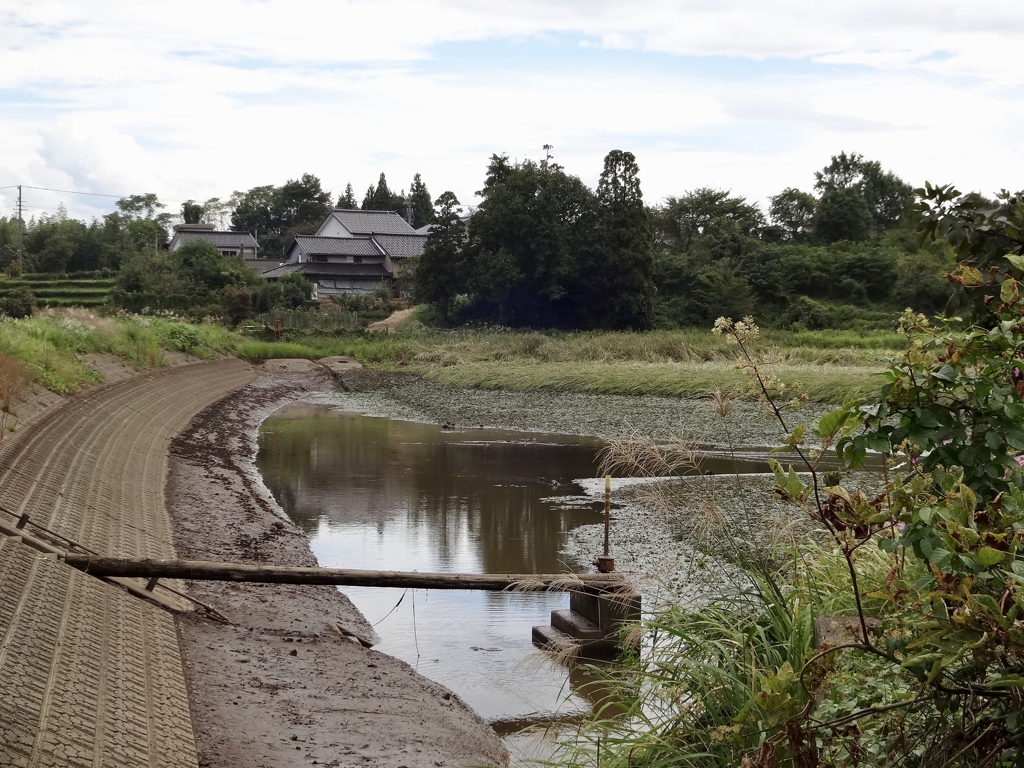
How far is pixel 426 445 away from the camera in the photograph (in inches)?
775

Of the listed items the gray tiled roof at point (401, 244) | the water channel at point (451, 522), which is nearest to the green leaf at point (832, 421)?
the water channel at point (451, 522)

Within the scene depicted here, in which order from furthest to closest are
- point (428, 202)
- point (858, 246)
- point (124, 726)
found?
point (428, 202), point (858, 246), point (124, 726)

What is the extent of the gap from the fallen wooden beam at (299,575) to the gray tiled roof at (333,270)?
165ft

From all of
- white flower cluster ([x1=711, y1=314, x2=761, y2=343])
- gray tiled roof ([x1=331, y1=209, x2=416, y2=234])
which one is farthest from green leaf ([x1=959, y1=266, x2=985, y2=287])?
gray tiled roof ([x1=331, y1=209, x2=416, y2=234])

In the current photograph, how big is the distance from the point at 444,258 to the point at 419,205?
126ft

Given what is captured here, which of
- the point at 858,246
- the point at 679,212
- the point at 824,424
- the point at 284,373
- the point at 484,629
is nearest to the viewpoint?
the point at 824,424

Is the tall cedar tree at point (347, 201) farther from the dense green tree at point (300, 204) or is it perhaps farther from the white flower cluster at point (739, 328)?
the white flower cluster at point (739, 328)

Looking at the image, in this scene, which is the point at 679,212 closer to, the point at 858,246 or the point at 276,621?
the point at 858,246

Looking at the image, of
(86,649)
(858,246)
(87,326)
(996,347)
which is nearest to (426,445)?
(87,326)

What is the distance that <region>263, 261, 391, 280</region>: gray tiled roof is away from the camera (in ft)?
186

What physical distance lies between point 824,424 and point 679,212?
51200 millimetres

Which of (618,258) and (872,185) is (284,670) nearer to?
(618,258)

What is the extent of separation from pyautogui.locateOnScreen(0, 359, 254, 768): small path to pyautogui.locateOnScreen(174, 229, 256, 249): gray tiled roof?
5855 cm

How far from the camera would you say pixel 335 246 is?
195ft
